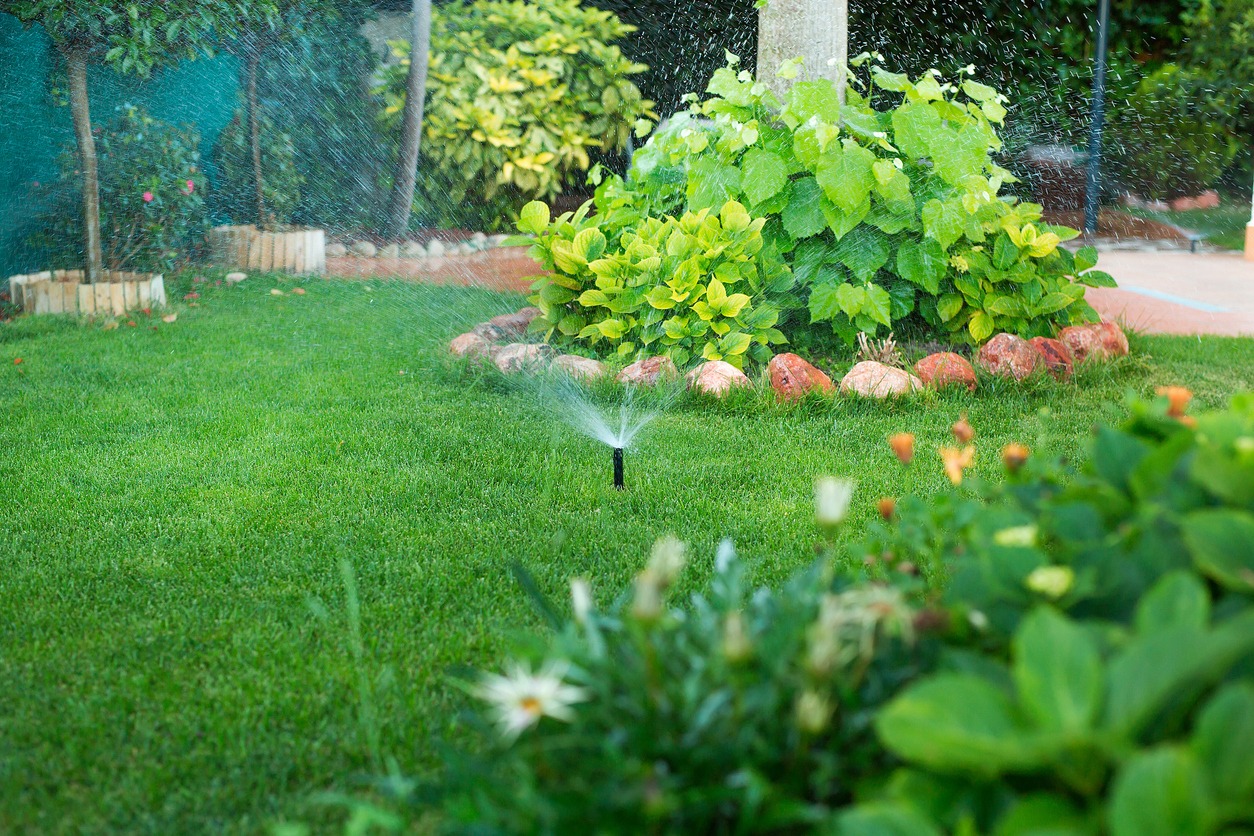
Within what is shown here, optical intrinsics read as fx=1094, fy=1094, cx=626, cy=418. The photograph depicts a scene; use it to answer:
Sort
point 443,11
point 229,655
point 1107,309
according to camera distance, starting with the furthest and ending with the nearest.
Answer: point 443,11
point 1107,309
point 229,655

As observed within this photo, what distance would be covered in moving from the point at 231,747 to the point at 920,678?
3.94 ft

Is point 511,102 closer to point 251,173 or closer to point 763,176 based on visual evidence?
point 251,173

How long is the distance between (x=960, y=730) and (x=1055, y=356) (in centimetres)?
368

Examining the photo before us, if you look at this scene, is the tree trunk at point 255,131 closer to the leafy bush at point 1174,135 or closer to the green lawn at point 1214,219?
the green lawn at point 1214,219

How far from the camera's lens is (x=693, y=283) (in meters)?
4.08

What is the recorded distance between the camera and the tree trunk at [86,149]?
5.80 m

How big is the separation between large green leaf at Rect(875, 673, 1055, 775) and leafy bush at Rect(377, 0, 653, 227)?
748 cm

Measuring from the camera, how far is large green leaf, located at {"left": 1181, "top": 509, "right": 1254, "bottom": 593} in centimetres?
93

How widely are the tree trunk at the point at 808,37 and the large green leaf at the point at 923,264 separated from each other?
2.79ft

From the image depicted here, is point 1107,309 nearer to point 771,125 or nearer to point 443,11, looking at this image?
point 771,125

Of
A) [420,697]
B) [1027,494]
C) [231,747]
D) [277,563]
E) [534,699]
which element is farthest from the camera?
[277,563]

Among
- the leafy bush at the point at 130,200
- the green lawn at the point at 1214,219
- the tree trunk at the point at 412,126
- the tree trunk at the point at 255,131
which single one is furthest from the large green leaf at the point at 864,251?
the green lawn at the point at 1214,219

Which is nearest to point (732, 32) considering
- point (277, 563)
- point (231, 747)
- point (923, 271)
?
point (923, 271)

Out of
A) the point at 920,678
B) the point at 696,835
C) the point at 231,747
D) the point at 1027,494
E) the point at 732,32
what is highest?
the point at 732,32
